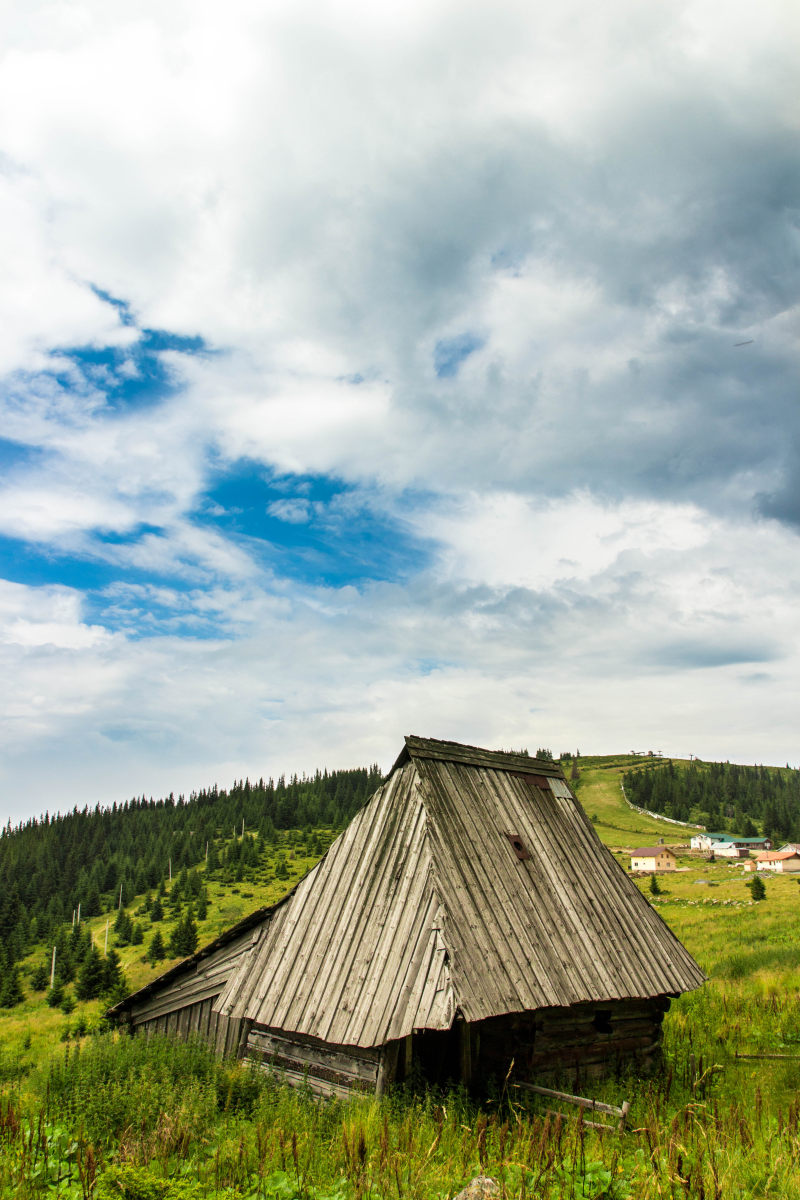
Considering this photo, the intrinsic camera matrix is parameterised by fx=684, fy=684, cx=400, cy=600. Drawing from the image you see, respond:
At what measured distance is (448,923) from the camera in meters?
9.61

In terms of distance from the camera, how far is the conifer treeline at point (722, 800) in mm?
148875

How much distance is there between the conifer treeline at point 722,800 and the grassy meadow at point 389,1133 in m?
155

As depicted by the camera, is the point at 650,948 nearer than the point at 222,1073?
No

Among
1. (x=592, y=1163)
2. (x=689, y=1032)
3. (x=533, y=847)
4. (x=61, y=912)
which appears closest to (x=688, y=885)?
(x=689, y=1032)

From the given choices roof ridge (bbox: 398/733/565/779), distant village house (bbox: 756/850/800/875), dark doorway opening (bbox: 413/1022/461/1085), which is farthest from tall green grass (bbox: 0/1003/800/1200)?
distant village house (bbox: 756/850/800/875)

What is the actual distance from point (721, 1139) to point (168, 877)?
140 metres

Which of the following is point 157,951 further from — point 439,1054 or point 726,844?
point 726,844

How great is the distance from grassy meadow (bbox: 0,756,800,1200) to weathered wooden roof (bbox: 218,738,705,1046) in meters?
1.11

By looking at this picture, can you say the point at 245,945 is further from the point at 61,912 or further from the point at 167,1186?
the point at 61,912

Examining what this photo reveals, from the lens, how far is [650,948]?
12531mm

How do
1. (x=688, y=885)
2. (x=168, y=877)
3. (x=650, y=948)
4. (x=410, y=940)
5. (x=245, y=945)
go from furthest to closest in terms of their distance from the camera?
(x=168, y=877)
(x=688, y=885)
(x=245, y=945)
(x=650, y=948)
(x=410, y=940)

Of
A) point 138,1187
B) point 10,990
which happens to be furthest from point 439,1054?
point 10,990

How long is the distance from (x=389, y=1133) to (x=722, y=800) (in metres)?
196

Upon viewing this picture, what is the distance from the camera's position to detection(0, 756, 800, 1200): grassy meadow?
560 centimetres
